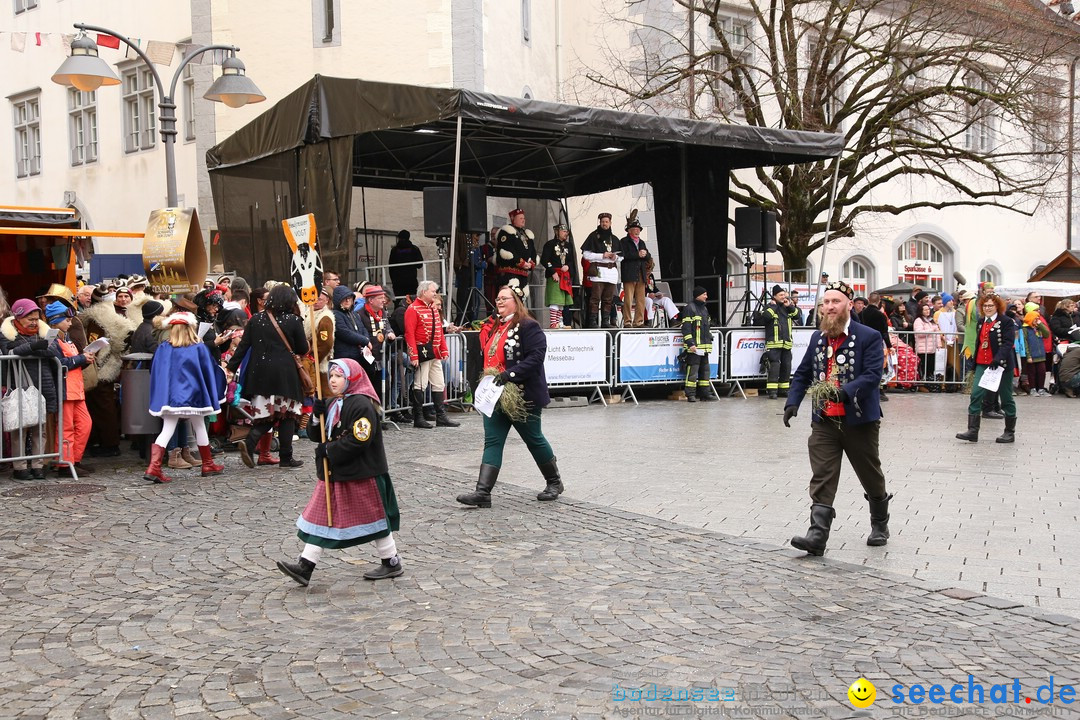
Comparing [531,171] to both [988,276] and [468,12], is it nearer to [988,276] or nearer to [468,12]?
[468,12]

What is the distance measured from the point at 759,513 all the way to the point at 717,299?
12750 millimetres

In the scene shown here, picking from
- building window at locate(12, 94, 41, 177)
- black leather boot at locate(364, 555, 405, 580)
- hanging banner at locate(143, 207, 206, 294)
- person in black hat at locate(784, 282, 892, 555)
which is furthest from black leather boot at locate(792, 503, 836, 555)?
building window at locate(12, 94, 41, 177)

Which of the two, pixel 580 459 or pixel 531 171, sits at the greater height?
pixel 531 171

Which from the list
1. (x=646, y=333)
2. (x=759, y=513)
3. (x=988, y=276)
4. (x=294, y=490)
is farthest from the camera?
(x=988, y=276)

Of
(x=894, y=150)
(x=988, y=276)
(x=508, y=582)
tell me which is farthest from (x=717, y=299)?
(x=988, y=276)

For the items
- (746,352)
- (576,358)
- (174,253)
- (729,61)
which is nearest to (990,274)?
(729,61)

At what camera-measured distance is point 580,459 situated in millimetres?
11484

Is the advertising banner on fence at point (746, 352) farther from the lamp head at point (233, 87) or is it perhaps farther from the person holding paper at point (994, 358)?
the lamp head at point (233, 87)

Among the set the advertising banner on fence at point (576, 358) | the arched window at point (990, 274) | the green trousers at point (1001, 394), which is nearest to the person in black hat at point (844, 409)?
the green trousers at point (1001, 394)

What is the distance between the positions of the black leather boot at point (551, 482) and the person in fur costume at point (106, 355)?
190 inches

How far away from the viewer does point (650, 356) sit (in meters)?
18.2

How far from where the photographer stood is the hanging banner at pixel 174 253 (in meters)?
12.5

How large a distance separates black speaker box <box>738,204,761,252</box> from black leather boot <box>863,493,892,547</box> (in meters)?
13.9

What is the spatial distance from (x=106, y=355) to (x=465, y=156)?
35.3ft
